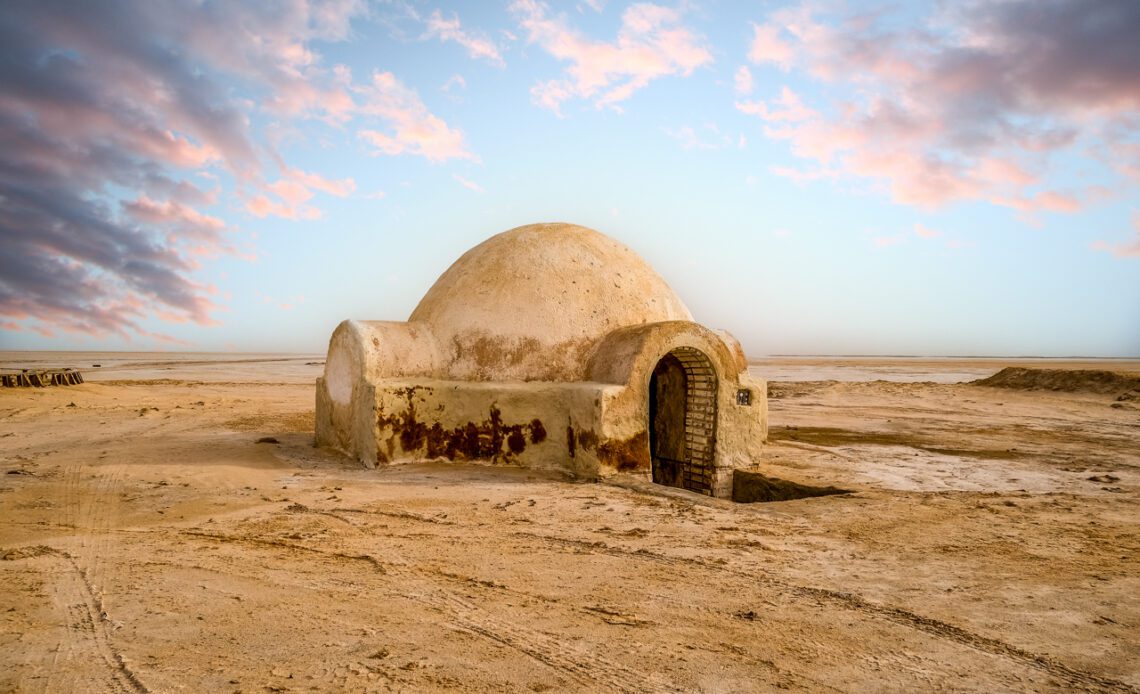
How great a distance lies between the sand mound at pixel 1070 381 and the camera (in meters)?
21.2

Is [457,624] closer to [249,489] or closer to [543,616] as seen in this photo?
[543,616]

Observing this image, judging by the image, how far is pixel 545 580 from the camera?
13.5 ft

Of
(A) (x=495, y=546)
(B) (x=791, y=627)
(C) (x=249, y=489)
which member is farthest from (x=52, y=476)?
(B) (x=791, y=627)

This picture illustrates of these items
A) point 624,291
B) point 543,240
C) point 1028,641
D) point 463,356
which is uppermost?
point 543,240

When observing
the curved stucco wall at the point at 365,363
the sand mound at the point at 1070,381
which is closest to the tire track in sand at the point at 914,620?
the curved stucco wall at the point at 365,363

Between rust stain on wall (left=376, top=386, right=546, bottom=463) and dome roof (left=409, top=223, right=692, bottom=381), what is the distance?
23.6 inches

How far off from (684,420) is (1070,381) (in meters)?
21.4

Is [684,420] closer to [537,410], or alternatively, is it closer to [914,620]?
[537,410]

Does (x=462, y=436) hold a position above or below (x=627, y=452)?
above

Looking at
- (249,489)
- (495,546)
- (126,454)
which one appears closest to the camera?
(495,546)

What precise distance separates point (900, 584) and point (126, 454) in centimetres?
929

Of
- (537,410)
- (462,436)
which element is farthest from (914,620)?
(462,436)

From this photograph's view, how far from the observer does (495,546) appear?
4.84 metres

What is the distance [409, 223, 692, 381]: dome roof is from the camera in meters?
8.08
